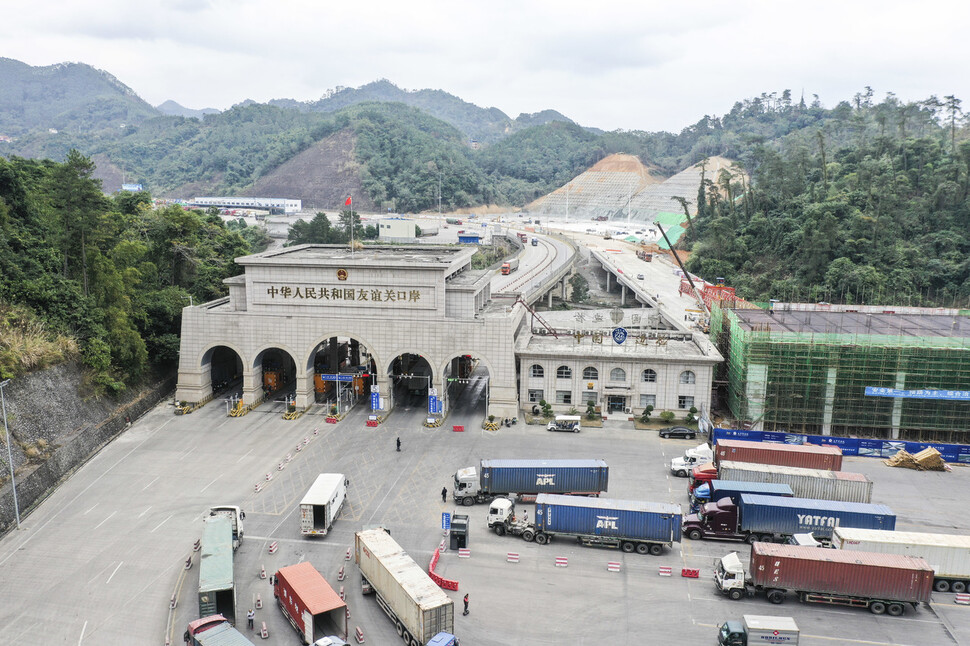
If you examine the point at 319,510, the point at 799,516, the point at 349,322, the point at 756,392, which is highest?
the point at 349,322

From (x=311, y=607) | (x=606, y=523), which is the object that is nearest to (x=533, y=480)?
(x=606, y=523)

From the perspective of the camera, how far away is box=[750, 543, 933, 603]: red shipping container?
33.5 metres

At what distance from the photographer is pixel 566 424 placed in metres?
57.8

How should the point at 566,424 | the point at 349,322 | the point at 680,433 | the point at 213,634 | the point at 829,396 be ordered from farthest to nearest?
1. the point at 349,322
2. the point at 566,424
3. the point at 829,396
4. the point at 680,433
5. the point at 213,634

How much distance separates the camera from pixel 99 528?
136 feet

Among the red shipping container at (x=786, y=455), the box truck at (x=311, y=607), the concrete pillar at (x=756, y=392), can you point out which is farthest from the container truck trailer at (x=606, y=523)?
the concrete pillar at (x=756, y=392)

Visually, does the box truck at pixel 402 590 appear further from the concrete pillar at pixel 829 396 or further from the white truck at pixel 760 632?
the concrete pillar at pixel 829 396

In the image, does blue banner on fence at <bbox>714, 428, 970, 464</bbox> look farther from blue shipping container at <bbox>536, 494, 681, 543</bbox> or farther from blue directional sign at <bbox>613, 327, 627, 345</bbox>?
blue shipping container at <bbox>536, 494, 681, 543</bbox>

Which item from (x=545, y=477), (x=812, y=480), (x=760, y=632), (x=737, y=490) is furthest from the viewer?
(x=545, y=477)

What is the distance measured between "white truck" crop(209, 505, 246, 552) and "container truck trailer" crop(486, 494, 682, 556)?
46.5 ft

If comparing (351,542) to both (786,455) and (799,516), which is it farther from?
(786,455)

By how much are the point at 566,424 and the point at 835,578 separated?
85.8 feet

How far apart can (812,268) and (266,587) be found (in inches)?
3982

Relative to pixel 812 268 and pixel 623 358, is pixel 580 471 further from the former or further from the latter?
pixel 812 268
